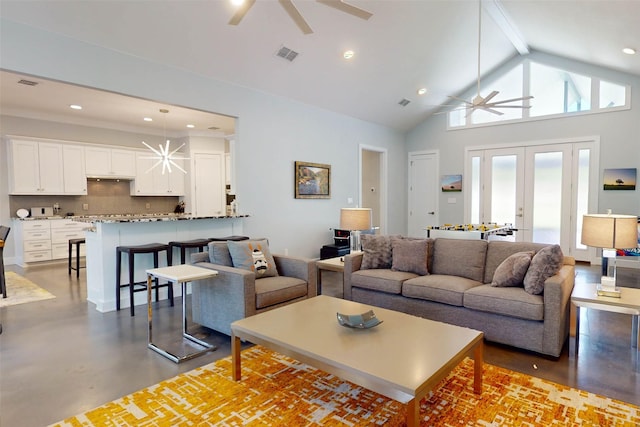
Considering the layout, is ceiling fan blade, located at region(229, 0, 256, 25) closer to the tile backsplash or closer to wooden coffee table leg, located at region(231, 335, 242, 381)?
wooden coffee table leg, located at region(231, 335, 242, 381)

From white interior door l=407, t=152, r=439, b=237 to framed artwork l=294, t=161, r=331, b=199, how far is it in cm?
301

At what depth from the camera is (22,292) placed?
16.0 feet

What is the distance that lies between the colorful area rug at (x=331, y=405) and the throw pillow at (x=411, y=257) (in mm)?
1377

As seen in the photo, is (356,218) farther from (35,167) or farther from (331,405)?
(35,167)

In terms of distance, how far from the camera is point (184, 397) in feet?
7.57

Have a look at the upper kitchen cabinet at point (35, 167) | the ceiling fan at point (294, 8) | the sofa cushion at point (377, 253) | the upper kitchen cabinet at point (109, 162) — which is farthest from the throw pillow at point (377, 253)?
the upper kitchen cabinet at point (35, 167)

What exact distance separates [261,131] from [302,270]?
2.75 meters

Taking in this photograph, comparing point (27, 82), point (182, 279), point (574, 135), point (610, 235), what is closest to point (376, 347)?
point (182, 279)

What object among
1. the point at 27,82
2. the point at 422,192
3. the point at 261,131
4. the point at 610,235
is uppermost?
the point at 27,82

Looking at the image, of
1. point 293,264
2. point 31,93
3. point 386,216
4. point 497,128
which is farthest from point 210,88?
point 497,128

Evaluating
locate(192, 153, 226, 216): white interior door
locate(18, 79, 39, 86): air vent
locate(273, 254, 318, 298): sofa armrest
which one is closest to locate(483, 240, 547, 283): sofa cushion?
locate(273, 254, 318, 298): sofa armrest

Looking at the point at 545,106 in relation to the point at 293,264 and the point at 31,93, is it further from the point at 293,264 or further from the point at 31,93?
the point at 31,93

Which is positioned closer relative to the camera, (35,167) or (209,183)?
(35,167)

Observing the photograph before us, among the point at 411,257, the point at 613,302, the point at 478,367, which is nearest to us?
the point at 478,367
